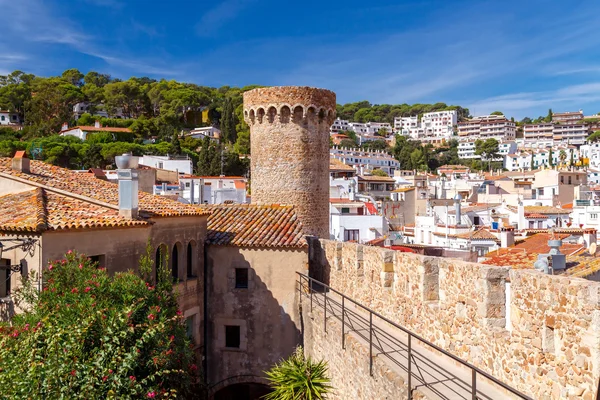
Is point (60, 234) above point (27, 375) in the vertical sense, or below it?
above

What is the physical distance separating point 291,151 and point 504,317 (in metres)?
13.1

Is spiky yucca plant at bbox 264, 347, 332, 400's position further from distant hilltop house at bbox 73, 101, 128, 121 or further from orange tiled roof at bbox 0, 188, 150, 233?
distant hilltop house at bbox 73, 101, 128, 121

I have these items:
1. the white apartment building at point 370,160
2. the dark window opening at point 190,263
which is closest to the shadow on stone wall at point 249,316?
the dark window opening at point 190,263

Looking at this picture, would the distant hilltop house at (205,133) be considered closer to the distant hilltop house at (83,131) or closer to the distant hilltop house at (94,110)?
the distant hilltop house at (83,131)

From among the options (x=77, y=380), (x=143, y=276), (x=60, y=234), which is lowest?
(x=77, y=380)

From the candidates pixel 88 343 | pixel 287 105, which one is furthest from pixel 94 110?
pixel 88 343

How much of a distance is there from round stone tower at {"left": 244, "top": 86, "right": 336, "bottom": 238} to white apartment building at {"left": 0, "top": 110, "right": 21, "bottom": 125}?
7900 centimetres

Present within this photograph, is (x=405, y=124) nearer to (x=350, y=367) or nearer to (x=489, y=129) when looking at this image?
(x=489, y=129)

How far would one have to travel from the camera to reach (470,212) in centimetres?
4003

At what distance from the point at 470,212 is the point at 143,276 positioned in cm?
3205

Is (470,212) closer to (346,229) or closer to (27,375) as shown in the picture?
(346,229)

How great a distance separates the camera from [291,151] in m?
20.1

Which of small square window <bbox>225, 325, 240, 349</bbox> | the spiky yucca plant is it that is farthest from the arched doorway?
the spiky yucca plant

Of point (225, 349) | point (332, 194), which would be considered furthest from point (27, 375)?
point (332, 194)
